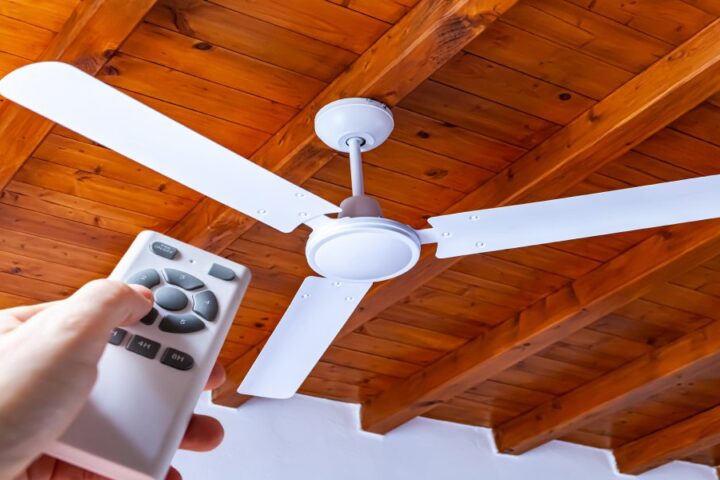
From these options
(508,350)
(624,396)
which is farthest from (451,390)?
(624,396)

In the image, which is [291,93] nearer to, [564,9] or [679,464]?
[564,9]

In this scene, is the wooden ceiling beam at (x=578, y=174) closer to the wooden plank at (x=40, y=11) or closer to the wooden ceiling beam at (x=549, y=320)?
the wooden ceiling beam at (x=549, y=320)

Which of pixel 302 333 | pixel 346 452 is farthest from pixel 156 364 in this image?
→ pixel 346 452

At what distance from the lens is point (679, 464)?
3838 millimetres

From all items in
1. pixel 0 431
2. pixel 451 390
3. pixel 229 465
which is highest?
pixel 451 390

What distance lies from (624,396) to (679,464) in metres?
0.93

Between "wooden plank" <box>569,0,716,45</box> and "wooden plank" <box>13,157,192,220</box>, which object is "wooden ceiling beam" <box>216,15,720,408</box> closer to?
"wooden plank" <box>569,0,716,45</box>

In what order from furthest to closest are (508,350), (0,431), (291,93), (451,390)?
(451,390)
(508,350)
(291,93)
(0,431)

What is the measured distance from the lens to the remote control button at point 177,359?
2.76ft

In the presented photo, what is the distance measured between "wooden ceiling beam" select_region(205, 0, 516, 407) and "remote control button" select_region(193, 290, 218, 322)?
862 millimetres

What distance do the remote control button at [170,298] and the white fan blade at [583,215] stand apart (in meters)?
0.69

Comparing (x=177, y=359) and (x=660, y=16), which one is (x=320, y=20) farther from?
(x=177, y=359)

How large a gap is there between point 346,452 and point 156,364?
237 centimetres

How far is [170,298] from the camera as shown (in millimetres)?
918
